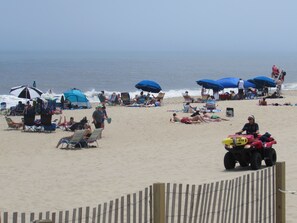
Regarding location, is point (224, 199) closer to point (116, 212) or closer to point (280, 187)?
A: point (280, 187)

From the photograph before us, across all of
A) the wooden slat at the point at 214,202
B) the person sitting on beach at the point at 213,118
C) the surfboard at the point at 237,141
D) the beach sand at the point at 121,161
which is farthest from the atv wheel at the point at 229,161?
the person sitting on beach at the point at 213,118

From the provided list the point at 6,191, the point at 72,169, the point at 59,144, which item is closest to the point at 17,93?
the point at 59,144

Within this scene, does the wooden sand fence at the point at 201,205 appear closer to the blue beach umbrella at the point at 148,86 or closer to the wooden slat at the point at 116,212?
the wooden slat at the point at 116,212

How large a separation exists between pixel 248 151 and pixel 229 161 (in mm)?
485

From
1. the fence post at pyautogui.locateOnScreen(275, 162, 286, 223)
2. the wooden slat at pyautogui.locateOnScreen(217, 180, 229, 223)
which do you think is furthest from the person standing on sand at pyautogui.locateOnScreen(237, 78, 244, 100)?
the wooden slat at pyautogui.locateOnScreen(217, 180, 229, 223)

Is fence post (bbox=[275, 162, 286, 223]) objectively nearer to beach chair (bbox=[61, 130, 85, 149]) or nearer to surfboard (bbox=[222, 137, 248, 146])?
surfboard (bbox=[222, 137, 248, 146])

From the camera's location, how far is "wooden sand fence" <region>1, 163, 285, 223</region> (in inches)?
195

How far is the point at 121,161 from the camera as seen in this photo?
A: 14922 millimetres

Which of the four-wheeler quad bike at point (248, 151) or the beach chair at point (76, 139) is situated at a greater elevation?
the four-wheeler quad bike at point (248, 151)

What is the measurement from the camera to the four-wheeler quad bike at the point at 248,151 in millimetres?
12398

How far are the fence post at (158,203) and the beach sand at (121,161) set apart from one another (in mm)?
3271

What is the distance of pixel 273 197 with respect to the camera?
618 centimetres

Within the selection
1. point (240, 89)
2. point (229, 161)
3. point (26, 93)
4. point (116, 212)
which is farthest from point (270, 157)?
point (240, 89)

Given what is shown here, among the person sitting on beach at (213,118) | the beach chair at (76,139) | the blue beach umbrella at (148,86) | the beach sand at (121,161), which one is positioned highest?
the blue beach umbrella at (148,86)
